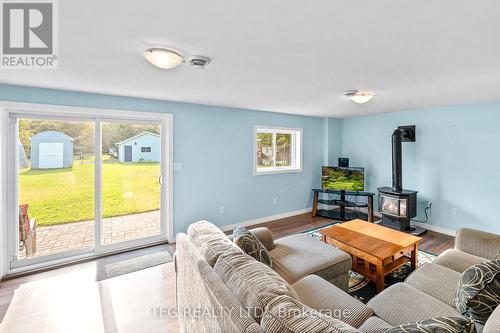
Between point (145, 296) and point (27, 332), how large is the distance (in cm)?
92

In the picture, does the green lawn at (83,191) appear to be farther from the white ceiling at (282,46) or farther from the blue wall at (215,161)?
the white ceiling at (282,46)

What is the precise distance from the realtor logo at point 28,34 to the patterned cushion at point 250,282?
179 cm

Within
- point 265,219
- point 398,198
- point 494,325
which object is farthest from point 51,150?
point 398,198

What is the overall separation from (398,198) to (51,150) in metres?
5.49

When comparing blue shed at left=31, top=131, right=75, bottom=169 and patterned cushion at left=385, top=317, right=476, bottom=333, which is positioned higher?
blue shed at left=31, top=131, right=75, bottom=169

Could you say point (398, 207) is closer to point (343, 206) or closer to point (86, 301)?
point (343, 206)

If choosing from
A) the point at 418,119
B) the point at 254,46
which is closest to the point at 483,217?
the point at 418,119

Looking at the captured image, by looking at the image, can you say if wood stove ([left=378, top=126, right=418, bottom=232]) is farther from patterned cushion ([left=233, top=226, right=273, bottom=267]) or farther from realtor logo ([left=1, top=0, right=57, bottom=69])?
realtor logo ([left=1, top=0, right=57, bottom=69])

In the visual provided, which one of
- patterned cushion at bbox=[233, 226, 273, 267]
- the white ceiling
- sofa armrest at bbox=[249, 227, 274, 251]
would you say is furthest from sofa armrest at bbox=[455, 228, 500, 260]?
patterned cushion at bbox=[233, 226, 273, 267]

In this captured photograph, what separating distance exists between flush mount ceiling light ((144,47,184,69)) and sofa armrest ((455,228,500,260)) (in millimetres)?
3277

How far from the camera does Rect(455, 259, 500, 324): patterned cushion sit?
1355mm

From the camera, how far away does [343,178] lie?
524cm

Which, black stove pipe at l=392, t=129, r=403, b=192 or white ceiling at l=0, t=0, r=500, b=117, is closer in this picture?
white ceiling at l=0, t=0, r=500, b=117

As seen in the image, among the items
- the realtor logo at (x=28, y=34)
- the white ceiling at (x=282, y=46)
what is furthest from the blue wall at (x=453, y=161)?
the realtor logo at (x=28, y=34)
